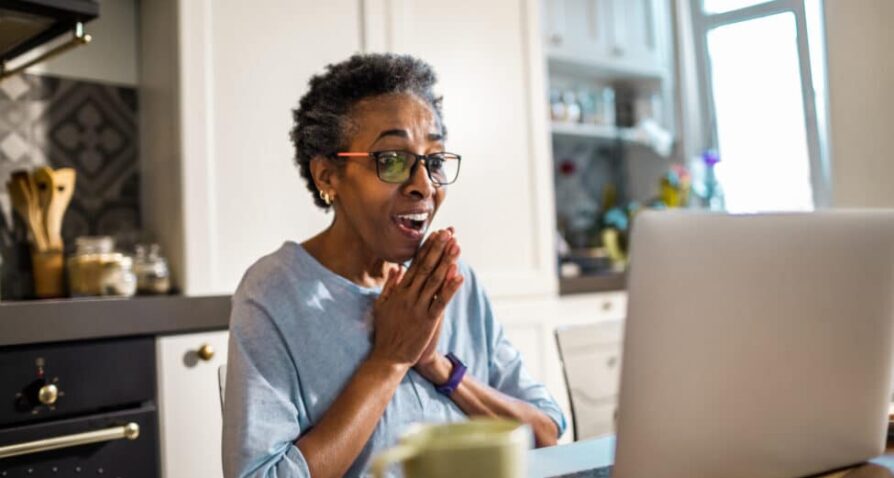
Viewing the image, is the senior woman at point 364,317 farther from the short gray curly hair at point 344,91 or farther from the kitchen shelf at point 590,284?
the kitchen shelf at point 590,284

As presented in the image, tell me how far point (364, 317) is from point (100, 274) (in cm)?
101

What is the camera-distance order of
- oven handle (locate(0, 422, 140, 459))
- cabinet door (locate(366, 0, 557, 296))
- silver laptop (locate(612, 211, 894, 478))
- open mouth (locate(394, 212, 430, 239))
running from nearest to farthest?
silver laptop (locate(612, 211, 894, 478)) → open mouth (locate(394, 212, 430, 239)) → oven handle (locate(0, 422, 140, 459)) → cabinet door (locate(366, 0, 557, 296))

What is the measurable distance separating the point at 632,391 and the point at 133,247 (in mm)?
1867

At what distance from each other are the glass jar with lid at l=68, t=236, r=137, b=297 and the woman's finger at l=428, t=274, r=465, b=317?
1090 millimetres

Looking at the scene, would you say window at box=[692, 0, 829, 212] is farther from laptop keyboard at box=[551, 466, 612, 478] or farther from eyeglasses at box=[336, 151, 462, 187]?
laptop keyboard at box=[551, 466, 612, 478]

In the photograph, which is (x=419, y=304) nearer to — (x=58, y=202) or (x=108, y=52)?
(x=58, y=202)

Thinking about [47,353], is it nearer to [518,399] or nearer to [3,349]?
[3,349]

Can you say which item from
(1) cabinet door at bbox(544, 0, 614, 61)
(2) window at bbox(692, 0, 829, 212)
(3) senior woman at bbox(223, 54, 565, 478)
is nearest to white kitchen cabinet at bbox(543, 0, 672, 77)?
(1) cabinet door at bbox(544, 0, 614, 61)

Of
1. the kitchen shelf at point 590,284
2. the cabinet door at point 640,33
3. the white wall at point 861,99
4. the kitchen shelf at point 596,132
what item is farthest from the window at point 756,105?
the white wall at point 861,99

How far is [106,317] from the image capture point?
5.46ft

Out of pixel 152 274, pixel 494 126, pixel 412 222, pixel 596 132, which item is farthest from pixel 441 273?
pixel 596 132

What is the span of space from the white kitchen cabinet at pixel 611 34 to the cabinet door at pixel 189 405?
209 centimetres

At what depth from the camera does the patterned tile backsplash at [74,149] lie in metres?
2.08

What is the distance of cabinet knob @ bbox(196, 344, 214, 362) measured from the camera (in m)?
1.81
